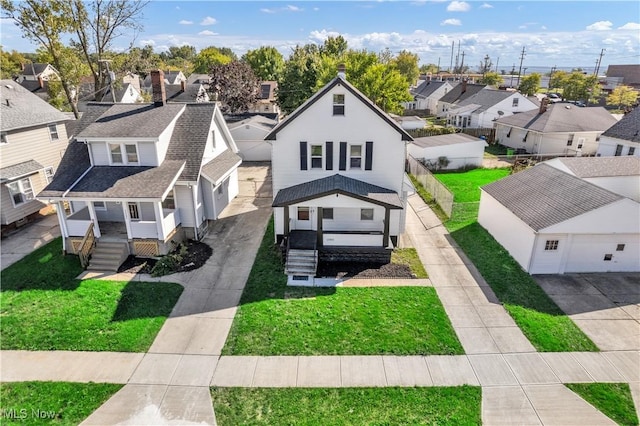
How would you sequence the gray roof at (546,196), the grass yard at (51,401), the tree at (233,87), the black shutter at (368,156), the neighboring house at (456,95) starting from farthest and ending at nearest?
1. the neighboring house at (456,95)
2. the tree at (233,87)
3. the black shutter at (368,156)
4. the gray roof at (546,196)
5. the grass yard at (51,401)

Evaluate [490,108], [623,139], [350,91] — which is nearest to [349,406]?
[350,91]

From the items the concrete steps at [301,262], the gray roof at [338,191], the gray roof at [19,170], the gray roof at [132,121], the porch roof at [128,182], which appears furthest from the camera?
the gray roof at [19,170]

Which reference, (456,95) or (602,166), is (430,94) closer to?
(456,95)

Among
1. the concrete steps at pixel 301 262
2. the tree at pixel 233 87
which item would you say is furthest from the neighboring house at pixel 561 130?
the tree at pixel 233 87

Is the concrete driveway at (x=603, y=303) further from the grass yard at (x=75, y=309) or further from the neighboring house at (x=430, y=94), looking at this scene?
the neighboring house at (x=430, y=94)

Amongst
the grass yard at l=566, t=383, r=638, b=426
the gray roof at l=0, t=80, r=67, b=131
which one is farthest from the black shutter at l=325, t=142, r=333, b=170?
the gray roof at l=0, t=80, r=67, b=131

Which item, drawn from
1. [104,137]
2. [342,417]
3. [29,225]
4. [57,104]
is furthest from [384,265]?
[57,104]

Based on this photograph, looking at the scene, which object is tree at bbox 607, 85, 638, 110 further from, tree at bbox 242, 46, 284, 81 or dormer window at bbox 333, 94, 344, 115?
dormer window at bbox 333, 94, 344, 115

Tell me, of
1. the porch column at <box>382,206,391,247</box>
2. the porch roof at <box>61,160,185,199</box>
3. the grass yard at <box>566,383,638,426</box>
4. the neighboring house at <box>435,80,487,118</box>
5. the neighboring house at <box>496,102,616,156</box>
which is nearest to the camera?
the grass yard at <box>566,383,638,426</box>

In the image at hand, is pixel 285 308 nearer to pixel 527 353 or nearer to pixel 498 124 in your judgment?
pixel 527 353
